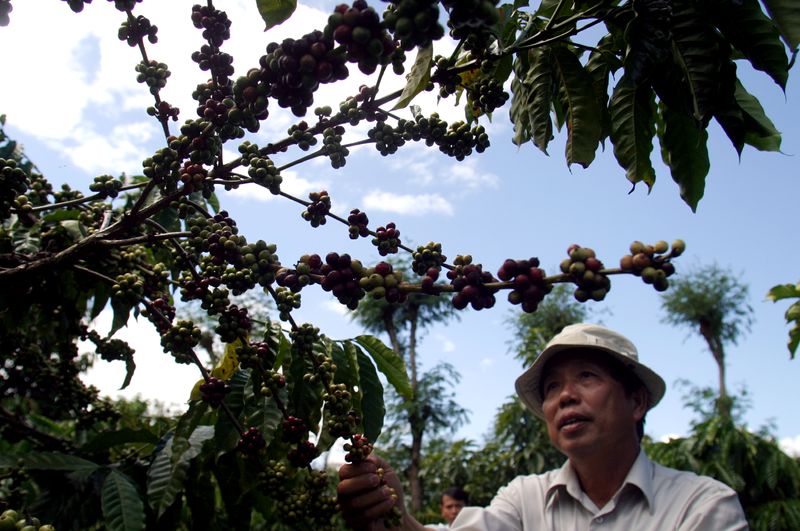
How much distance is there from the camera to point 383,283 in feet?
3.21

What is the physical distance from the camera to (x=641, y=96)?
1450 millimetres

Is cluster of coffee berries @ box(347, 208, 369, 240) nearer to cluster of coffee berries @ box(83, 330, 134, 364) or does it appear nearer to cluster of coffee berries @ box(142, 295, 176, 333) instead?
cluster of coffee berries @ box(142, 295, 176, 333)

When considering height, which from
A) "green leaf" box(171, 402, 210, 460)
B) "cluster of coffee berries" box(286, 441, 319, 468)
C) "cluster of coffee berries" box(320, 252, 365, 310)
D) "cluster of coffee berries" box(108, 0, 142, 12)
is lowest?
"cluster of coffee berries" box(286, 441, 319, 468)

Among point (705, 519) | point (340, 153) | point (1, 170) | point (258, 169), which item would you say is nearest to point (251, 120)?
point (258, 169)

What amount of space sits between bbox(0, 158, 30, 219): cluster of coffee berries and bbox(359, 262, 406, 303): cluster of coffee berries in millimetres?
1009

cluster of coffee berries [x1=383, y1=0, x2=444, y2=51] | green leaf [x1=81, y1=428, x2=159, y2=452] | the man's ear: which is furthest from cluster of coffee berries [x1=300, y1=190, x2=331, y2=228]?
the man's ear

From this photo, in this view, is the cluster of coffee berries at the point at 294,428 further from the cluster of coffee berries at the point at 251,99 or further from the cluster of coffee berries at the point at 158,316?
the cluster of coffee berries at the point at 251,99

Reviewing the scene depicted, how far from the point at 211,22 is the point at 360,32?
0.67m

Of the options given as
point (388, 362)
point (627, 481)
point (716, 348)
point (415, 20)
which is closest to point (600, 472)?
point (627, 481)

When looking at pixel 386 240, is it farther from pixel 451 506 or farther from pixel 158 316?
pixel 451 506

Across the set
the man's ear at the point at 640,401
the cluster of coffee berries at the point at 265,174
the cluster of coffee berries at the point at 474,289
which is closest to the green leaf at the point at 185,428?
the cluster of coffee berries at the point at 265,174

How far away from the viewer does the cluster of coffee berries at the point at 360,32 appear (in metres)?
0.87

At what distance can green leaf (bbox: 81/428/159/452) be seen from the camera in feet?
6.72

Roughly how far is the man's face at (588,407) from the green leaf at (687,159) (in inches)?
54.1
